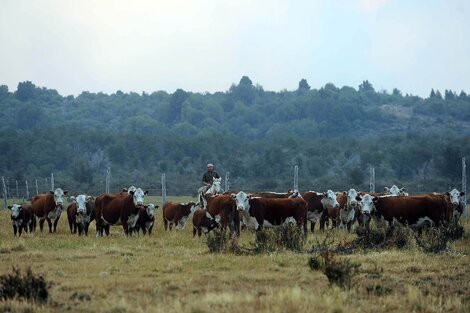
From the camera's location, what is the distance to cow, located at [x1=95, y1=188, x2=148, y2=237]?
23.5m

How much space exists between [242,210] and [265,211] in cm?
71

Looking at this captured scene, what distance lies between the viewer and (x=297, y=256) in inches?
605

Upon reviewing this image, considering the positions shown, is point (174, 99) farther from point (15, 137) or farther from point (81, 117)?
point (15, 137)

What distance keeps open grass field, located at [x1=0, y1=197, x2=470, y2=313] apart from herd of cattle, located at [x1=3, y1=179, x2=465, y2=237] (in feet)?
7.76

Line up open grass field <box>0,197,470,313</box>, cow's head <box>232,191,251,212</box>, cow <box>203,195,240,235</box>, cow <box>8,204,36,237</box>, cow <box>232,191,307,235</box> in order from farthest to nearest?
1. cow <box>8,204,36,237</box>
2. cow <box>203,195,240,235</box>
3. cow <box>232,191,307,235</box>
4. cow's head <box>232,191,251,212</box>
5. open grass field <box>0,197,470,313</box>

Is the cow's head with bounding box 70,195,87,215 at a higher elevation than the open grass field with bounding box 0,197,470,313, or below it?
higher

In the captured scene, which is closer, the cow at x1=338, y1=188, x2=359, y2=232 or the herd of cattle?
the herd of cattle

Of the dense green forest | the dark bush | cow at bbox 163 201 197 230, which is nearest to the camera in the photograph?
the dark bush

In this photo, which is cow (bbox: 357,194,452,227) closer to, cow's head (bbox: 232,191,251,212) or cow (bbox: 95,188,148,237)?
cow's head (bbox: 232,191,251,212)

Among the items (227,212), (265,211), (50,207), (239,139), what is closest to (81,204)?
(50,207)

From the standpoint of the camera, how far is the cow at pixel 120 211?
23484mm

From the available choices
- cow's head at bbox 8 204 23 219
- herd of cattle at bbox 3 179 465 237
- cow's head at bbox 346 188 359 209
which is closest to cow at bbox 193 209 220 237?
herd of cattle at bbox 3 179 465 237

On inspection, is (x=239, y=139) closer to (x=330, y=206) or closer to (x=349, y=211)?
(x=330, y=206)

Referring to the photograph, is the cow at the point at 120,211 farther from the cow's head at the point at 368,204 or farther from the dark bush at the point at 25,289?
the dark bush at the point at 25,289
